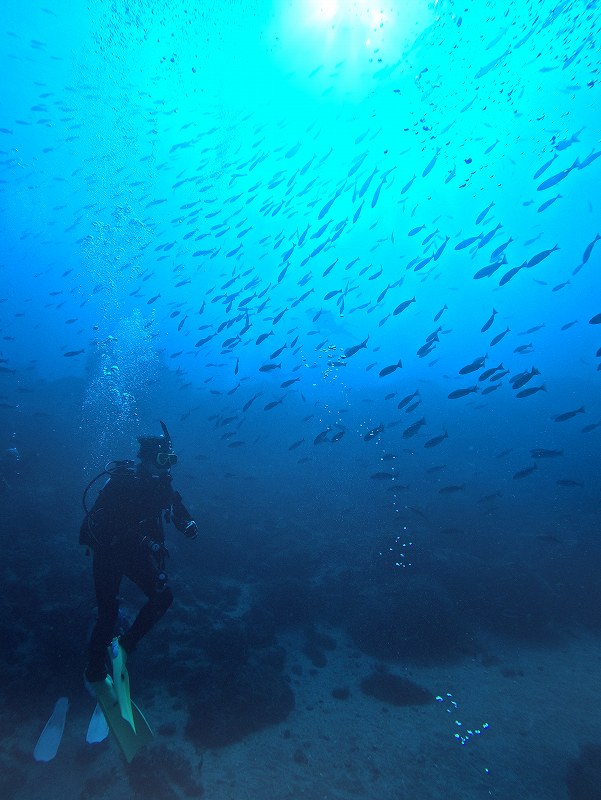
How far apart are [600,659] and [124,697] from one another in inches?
381

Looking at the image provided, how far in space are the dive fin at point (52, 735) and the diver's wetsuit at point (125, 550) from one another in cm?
173

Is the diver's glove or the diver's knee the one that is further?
the diver's glove

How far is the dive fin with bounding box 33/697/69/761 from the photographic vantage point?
4383 millimetres

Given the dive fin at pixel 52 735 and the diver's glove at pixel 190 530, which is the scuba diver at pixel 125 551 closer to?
the diver's glove at pixel 190 530

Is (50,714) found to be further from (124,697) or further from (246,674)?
(246,674)

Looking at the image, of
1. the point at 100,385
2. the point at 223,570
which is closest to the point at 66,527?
the point at 223,570

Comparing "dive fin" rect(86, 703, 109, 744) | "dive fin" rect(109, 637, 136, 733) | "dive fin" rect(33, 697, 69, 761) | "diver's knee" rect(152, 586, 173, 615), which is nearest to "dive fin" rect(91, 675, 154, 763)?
"dive fin" rect(109, 637, 136, 733)

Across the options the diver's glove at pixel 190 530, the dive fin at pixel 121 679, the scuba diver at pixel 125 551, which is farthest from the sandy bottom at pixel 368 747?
the diver's glove at pixel 190 530

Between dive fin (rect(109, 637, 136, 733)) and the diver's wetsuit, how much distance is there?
0.09 m

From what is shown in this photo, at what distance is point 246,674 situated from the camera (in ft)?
20.2

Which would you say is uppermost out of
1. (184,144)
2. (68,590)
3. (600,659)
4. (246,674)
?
(184,144)

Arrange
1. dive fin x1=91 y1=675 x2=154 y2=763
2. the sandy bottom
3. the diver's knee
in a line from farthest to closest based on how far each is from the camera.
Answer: the sandy bottom → the diver's knee → dive fin x1=91 y1=675 x2=154 y2=763

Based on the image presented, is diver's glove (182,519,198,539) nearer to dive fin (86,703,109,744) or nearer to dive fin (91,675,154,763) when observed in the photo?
dive fin (91,675,154,763)

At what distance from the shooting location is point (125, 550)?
4.09 metres
